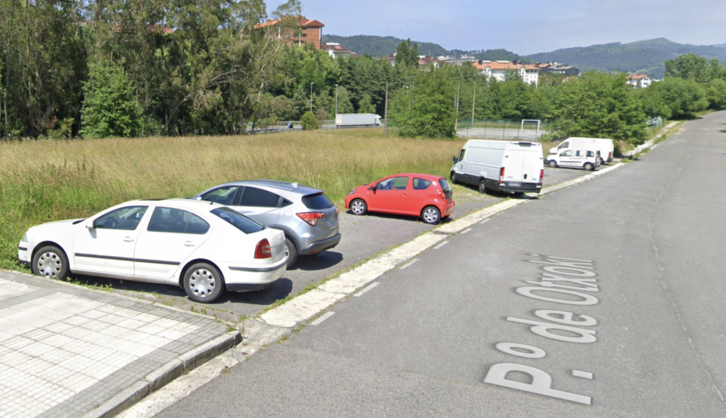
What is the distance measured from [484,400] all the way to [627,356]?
2.44 m

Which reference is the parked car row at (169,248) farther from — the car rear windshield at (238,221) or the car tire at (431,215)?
the car tire at (431,215)

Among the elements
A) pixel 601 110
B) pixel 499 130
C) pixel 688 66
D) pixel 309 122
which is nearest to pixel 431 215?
pixel 601 110

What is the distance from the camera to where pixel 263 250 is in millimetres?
7719

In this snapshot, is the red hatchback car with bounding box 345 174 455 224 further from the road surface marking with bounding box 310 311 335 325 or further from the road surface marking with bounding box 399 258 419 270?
the road surface marking with bounding box 310 311 335 325

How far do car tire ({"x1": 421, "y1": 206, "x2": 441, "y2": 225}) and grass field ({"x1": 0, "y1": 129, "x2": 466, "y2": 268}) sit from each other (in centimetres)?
372

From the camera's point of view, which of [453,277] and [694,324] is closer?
[694,324]

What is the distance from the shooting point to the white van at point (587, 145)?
142 feet

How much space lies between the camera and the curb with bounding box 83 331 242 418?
475 cm

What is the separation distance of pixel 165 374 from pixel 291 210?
511 centimetres

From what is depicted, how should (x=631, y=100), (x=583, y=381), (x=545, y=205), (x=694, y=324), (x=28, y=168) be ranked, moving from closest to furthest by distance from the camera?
(x=583, y=381)
(x=694, y=324)
(x=28, y=168)
(x=545, y=205)
(x=631, y=100)

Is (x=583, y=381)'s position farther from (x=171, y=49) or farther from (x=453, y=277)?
(x=171, y=49)

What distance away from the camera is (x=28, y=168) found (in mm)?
13641

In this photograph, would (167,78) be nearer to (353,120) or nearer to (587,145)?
(587,145)

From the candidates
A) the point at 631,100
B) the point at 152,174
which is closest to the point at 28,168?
the point at 152,174
